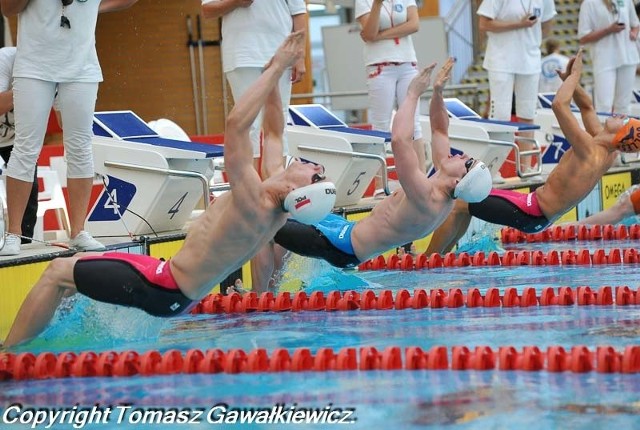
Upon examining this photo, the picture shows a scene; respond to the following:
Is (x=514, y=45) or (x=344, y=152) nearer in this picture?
(x=344, y=152)

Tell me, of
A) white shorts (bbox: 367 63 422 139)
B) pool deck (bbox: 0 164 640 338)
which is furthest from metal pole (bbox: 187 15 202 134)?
white shorts (bbox: 367 63 422 139)

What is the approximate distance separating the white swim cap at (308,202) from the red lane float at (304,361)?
0.57 meters

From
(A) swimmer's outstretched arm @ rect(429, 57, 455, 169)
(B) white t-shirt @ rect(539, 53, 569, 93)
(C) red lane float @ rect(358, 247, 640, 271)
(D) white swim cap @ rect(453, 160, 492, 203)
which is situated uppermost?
(A) swimmer's outstretched arm @ rect(429, 57, 455, 169)

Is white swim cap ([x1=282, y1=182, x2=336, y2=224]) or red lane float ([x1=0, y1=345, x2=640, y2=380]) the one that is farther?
white swim cap ([x1=282, y1=182, x2=336, y2=224])

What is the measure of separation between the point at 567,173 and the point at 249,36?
7.15ft

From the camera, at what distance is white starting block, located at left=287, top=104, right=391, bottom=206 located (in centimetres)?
844

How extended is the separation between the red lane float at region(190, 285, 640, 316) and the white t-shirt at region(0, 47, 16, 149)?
1407 millimetres

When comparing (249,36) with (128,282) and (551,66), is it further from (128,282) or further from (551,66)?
(551,66)

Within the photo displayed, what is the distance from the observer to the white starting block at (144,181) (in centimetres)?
704

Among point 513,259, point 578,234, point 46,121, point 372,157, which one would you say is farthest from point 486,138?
point 46,121

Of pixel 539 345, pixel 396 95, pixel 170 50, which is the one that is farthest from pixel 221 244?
pixel 170 50

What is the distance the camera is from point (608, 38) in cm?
1095

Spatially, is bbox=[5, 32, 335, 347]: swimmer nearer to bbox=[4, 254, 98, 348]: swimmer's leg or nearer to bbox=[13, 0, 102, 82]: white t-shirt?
bbox=[4, 254, 98, 348]: swimmer's leg

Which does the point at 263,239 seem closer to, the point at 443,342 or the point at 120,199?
the point at 443,342
